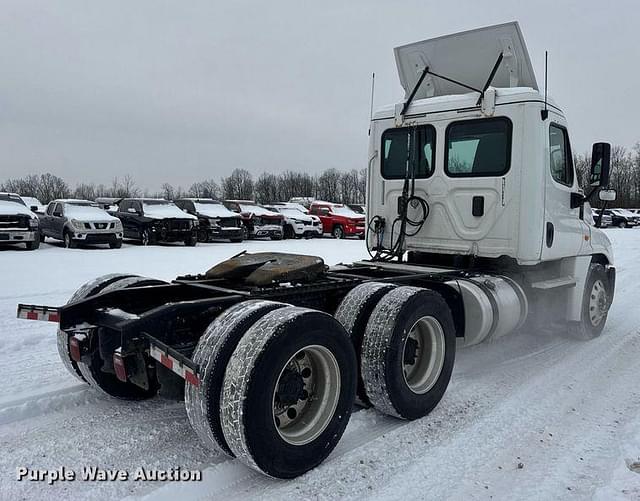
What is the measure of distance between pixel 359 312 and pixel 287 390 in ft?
3.21

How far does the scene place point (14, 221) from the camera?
593 inches

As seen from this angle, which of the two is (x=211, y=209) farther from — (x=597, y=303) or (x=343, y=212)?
(x=597, y=303)

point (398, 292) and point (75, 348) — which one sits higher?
point (398, 292)

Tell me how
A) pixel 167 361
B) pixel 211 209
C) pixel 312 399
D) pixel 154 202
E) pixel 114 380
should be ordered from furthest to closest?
pixel 211 209 → pixel 154 202 → pixel 114 380 → pixel 312 399 → pixel 167 361

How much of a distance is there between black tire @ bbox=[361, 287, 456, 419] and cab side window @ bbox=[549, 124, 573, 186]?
2.49m

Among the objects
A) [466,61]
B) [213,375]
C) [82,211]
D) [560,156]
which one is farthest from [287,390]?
[82,211]

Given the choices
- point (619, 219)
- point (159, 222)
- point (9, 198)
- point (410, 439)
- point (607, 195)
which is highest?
point (9, 198)

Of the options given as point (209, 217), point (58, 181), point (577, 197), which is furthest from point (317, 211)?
point (58, 181)

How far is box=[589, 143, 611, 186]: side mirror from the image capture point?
5.99m

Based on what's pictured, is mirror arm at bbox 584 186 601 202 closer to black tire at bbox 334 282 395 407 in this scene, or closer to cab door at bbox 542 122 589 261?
cab door at bbox 542 122 589 261

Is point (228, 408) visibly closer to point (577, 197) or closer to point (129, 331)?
point (129, 331)

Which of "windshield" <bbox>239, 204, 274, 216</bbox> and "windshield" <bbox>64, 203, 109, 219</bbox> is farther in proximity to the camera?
"windshield" <bbox>239, 204, 274, 216</bbox>

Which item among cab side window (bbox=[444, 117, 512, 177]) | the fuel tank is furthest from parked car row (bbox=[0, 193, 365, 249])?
the fuel tank

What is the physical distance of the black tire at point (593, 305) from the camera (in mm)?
6508
